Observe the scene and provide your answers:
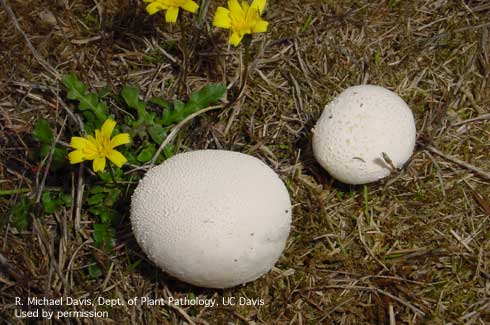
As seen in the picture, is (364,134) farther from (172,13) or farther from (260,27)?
(172,13)

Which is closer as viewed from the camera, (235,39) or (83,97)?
(235,39)

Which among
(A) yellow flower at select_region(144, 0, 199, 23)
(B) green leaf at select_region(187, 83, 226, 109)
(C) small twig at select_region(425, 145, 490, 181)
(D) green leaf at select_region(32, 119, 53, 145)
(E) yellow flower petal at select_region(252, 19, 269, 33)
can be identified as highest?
(A) yellow flower at select_region(144, 0, 199, 23)

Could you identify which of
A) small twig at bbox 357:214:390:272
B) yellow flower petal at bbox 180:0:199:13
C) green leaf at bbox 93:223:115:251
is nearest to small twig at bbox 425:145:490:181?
small twig at bbox 357:214:390:272

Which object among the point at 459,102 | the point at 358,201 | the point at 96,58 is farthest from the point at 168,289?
the point at 459,102

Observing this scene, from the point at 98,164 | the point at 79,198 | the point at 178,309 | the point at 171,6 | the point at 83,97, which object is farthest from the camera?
the point at 83,97

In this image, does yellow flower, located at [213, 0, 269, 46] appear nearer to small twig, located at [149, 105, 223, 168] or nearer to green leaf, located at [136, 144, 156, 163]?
small twig, located at [149, 105, 223, 168]

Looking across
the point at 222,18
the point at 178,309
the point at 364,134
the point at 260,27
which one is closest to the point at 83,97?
the point at 222,18
